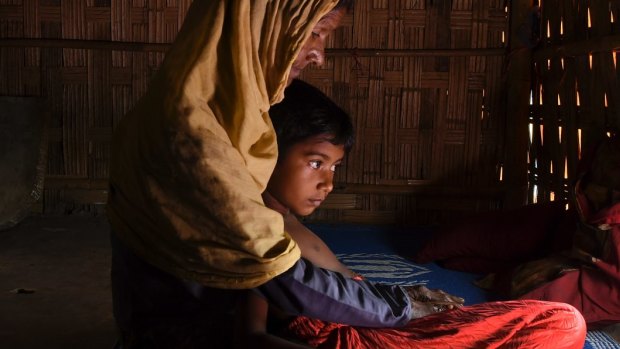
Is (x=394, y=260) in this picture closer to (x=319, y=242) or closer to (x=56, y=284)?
(x=56, y=284)

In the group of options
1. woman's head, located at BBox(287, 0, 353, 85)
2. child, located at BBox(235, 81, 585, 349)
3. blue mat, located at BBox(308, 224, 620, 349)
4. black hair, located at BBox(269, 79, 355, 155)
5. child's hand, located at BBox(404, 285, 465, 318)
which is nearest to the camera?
woman's head, located at BBox(287, 0, 353, 85)

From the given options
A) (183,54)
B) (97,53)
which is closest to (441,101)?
(97,53)

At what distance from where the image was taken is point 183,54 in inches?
48.0

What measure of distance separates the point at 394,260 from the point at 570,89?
3.97 ft

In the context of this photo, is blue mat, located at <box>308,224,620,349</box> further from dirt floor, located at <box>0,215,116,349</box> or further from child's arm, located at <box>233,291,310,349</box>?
child's arm, located at <box>233,291,310,349</box>

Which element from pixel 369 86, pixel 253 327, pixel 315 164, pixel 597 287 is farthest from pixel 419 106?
pixel 253 327

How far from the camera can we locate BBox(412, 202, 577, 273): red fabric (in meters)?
3.38

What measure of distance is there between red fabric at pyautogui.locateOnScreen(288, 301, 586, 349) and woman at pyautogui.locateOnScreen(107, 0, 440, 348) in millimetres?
168

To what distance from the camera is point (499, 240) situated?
3.43 meters

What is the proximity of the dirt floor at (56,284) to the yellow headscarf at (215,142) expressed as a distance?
146 centimetres

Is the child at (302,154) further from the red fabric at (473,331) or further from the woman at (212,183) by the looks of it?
the woman at (212,183)

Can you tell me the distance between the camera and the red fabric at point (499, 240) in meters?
3.38

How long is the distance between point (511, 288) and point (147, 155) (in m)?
2.05

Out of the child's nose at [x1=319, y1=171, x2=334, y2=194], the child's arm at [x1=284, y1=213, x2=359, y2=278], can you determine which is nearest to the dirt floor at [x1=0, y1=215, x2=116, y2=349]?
the child's arm at [x1=284, y1=213, x2=359, y2=278]
